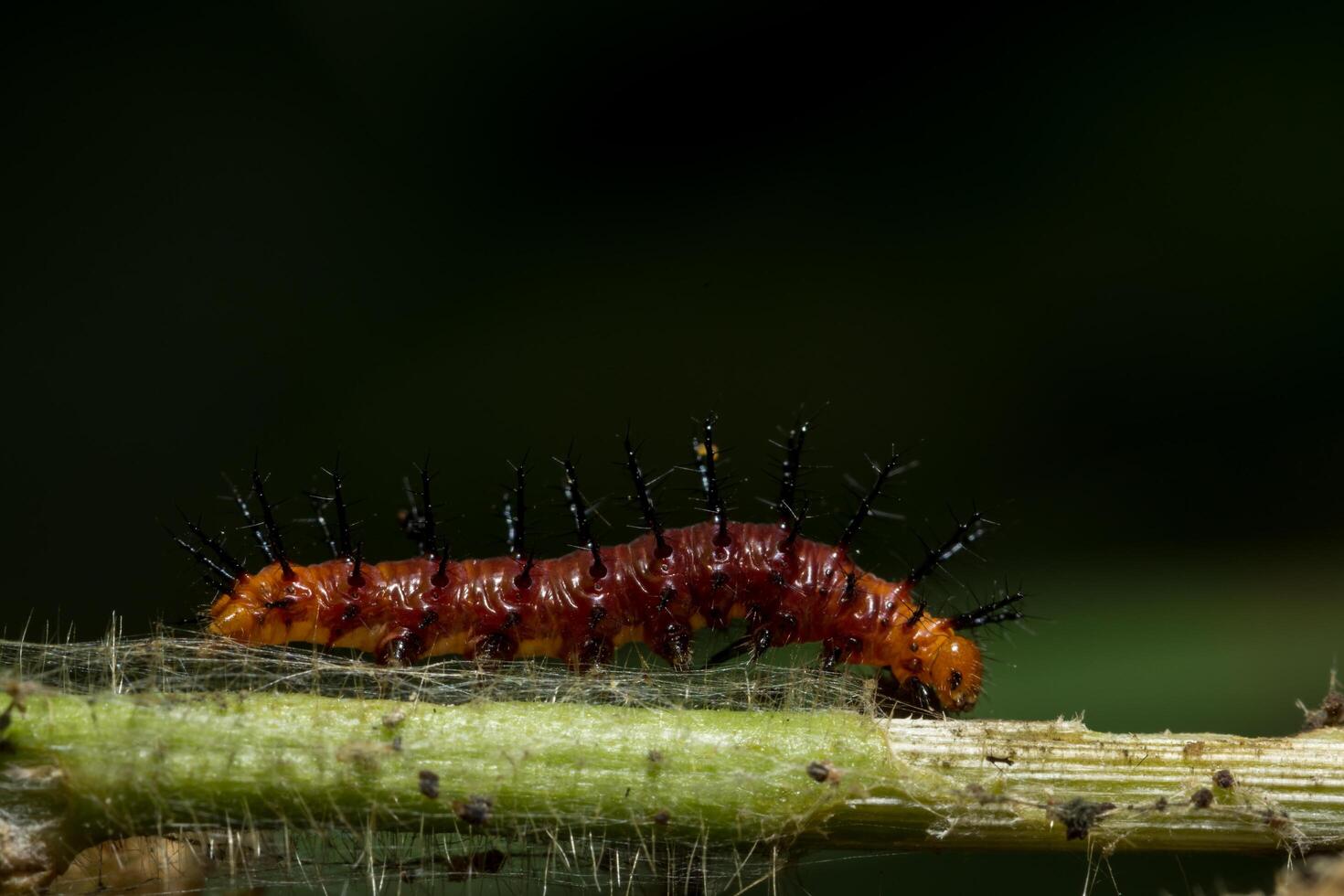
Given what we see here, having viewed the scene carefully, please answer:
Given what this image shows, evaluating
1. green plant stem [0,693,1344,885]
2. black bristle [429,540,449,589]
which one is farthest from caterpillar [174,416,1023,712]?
green plant stem [0,693,1344,885]

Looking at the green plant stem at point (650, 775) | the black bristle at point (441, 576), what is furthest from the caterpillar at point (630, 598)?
the green plant stem at point (650, 775)

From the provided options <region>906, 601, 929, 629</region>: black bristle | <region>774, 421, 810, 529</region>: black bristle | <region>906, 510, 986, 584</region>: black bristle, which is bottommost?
<region>906, 601, 929, 629</region>: black bristle

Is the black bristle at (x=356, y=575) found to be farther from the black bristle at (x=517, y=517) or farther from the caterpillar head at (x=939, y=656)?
the caterpillar head at (x=939, y=656)

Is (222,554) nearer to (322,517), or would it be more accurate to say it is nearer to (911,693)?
(322,517)

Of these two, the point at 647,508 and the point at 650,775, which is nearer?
the point at 650,775

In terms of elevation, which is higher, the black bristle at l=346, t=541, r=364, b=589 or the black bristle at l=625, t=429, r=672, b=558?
the black bristle at l=625, t=429, r=672, b=558

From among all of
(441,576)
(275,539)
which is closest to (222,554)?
(275,539)

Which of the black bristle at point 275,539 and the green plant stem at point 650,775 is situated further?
the black bristle at point 275,539

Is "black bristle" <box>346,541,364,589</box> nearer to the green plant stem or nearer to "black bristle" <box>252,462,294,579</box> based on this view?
"black bristle" <box>252,462,294,579</box>
